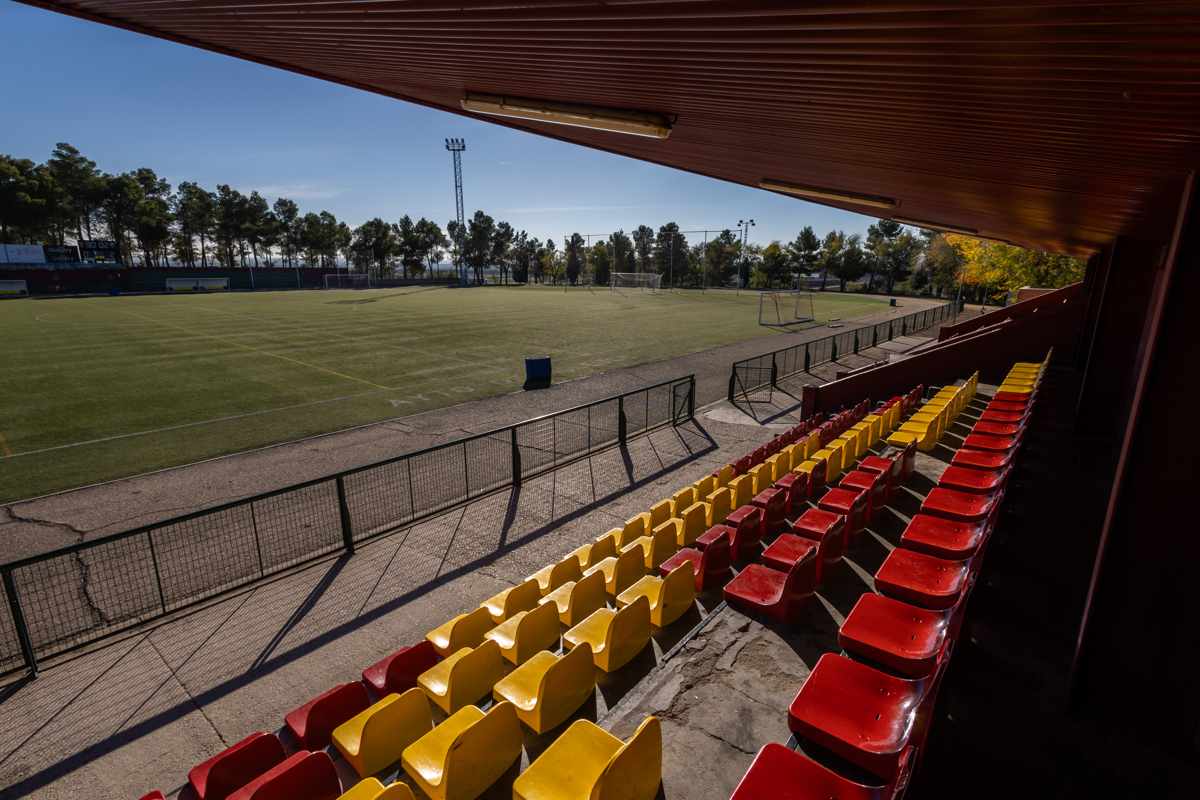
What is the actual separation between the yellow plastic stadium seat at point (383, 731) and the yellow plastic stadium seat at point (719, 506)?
477cm

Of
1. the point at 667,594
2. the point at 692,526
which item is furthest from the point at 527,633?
the point at 692,526

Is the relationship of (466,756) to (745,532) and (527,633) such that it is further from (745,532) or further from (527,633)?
(745,532)

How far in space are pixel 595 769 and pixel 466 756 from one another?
86cm

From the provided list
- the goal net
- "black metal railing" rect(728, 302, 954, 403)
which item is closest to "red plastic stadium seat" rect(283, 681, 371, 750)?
"black metal railing" rect(728, 302, 954, 403)

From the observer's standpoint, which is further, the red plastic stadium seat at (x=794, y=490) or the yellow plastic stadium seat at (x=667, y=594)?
the red plastic stadium seat at (x=794, y=490)

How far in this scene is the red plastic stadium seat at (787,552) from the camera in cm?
633

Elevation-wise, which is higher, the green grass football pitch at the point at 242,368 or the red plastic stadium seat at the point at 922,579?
the red plastic stadium seat at the point at 922,579

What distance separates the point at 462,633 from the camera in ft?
18.7

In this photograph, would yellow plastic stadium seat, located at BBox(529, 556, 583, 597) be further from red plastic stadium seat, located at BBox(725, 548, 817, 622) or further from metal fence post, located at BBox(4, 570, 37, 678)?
metal fence post, located at BBox(4, 570, 37, 678)

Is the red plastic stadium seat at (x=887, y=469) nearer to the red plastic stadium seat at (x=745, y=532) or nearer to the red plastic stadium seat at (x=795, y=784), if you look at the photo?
the red plastic stadium seat at (x=745, y=532)

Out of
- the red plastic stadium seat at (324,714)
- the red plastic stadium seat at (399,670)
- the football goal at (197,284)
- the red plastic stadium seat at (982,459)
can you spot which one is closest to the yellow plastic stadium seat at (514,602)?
the red plastic stadium seat at (399,670)

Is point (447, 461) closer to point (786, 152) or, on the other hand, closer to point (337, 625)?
point (337, 625)

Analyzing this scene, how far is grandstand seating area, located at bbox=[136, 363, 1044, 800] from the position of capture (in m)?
3.46

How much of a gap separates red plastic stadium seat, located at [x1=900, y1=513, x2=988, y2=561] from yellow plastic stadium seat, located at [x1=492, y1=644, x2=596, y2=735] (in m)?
3.85
